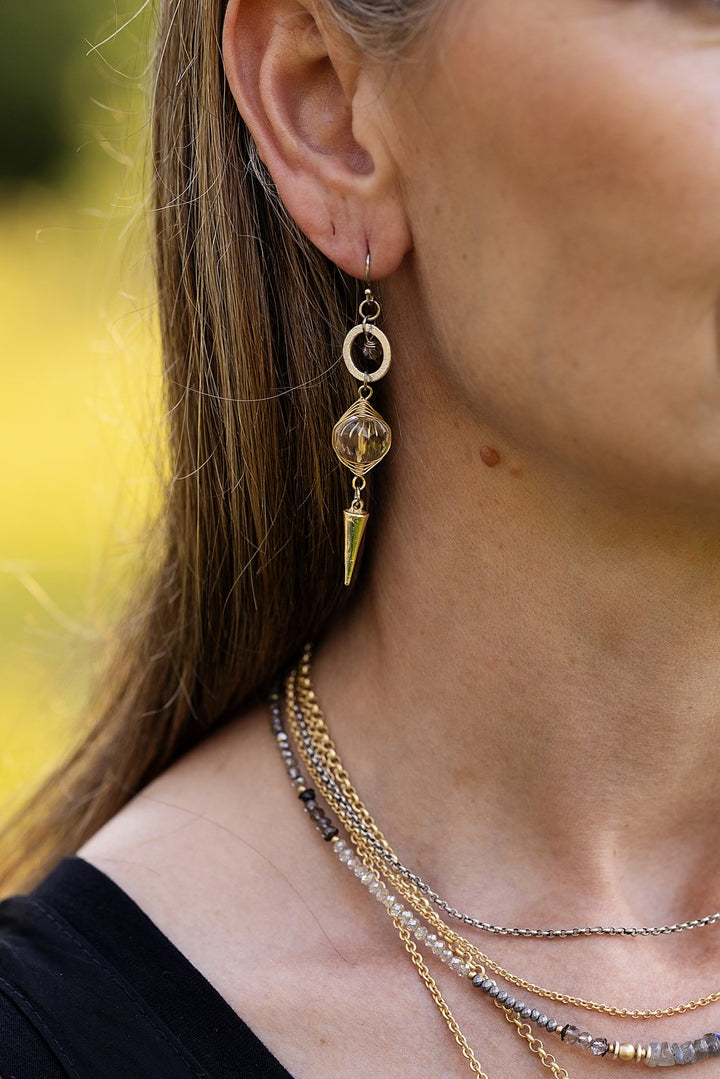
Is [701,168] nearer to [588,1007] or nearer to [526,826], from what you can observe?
[526,826]

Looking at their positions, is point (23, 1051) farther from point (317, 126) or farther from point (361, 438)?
point (317, 126)

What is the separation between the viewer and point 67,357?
585cm

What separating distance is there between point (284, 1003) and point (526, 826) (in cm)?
42

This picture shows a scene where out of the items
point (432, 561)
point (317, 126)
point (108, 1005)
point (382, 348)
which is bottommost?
point (108, 1005)

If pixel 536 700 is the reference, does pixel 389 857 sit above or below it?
below

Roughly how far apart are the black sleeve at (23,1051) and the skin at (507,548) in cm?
A: 23

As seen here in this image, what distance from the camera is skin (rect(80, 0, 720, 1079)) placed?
133 cm

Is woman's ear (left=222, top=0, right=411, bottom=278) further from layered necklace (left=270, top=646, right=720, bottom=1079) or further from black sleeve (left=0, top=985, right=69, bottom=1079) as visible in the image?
black sleeve (left=0, top=985, right=69, bottom=1079)

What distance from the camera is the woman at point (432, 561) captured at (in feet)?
4.45

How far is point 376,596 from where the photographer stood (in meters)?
1.86

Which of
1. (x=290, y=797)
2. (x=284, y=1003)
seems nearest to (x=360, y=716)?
(x=290, y=797)

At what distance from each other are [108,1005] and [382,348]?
0.95 meters

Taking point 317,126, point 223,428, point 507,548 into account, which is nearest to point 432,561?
point 507,548

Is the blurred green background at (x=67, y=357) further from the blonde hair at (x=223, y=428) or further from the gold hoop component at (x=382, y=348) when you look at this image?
the gold hoop component at (x=382, y=348)
